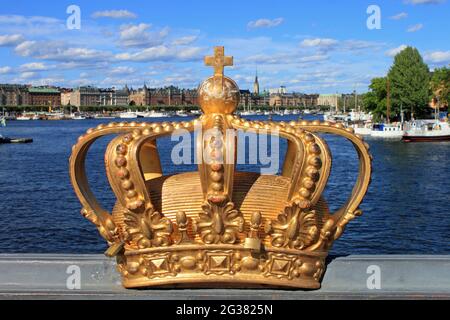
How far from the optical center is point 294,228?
3.97 m

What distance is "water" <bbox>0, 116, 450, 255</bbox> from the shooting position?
49.3 feet

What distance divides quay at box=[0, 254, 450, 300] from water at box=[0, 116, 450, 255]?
5.54ft

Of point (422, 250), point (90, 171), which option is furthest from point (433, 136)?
point (422, 250)

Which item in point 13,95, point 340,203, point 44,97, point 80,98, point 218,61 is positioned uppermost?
point 13,95

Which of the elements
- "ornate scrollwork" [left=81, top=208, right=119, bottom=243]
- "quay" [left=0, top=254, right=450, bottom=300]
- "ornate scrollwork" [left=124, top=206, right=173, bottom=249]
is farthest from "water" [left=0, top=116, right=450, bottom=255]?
"ornate scrollwork" [left=81, top=208, right=119, bottom=243]

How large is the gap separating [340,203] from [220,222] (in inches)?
621

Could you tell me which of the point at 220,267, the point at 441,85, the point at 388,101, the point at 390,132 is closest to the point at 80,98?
the point at 441,85

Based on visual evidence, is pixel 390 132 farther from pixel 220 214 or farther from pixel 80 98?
pixel 80 98

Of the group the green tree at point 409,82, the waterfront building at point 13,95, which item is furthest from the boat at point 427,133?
the waterfront building at point 13,95

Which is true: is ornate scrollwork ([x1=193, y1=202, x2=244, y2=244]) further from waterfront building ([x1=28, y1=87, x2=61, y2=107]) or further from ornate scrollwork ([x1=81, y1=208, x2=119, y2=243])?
waterfront building ([x1=28, y1=87, x2=61, y2=107])

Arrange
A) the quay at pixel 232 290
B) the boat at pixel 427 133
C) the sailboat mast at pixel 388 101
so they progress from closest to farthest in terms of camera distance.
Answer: the quay at pixel 232 290 → the boat at pixel 427 133 → the sailboat mast at pixel 388 101

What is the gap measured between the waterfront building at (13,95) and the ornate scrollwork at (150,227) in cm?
18697

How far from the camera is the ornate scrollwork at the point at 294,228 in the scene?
397 cm

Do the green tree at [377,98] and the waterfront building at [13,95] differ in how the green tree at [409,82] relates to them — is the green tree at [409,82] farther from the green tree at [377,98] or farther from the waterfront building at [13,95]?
the waterfront building at [13,95]
